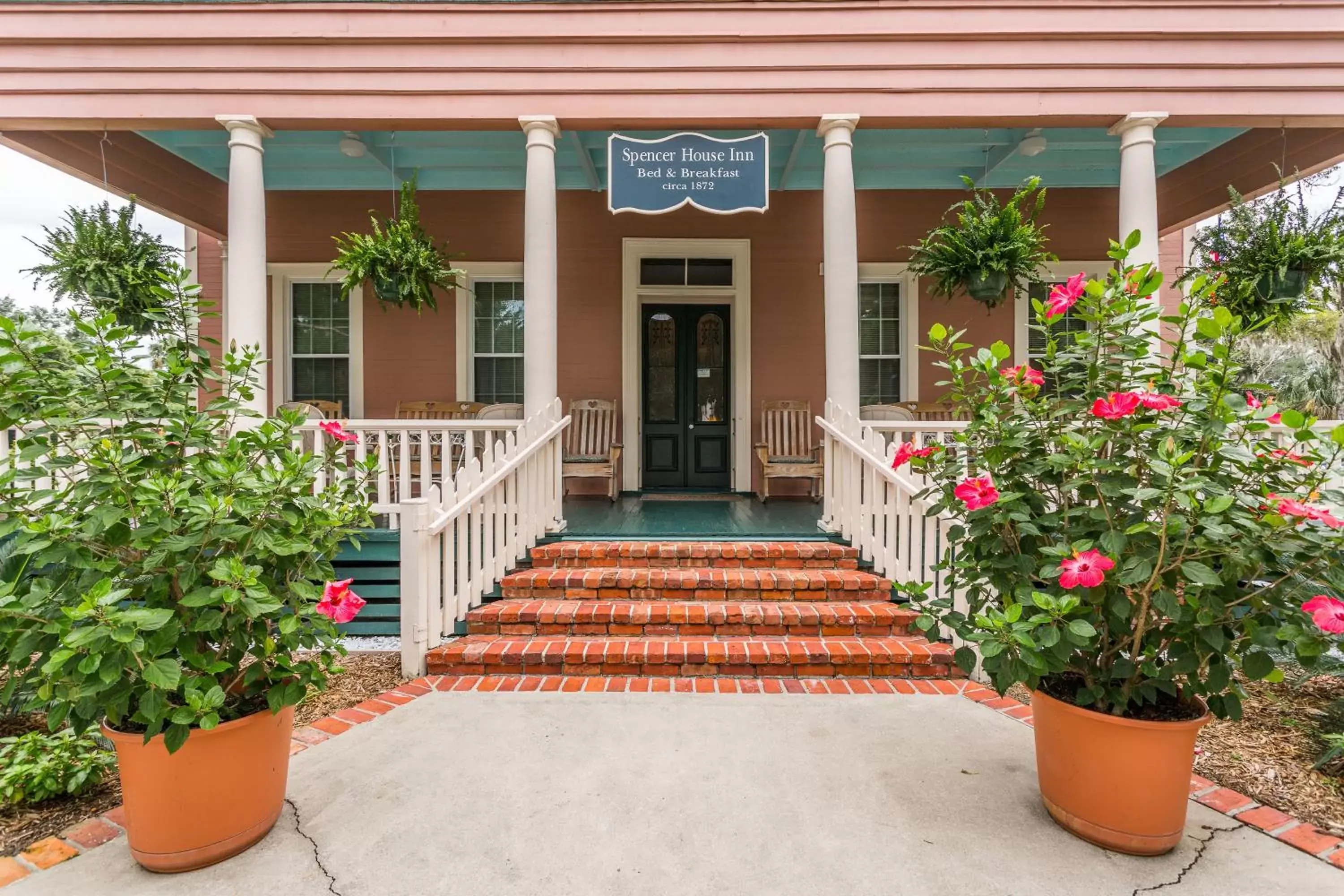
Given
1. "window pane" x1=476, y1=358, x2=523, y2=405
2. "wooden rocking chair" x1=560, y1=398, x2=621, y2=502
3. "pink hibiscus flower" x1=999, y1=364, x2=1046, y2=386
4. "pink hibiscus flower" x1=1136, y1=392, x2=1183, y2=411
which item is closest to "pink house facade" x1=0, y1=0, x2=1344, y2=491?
"wooden rocking chair" x1=560, y1=398, x2=621, y2=502

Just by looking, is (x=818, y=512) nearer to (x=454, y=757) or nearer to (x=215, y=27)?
(x=454, y=757)

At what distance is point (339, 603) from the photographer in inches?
73.3

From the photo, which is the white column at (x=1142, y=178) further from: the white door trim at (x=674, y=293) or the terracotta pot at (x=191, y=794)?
the terracotta pot at (x=191, y=794)

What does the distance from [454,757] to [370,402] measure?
15.9 feet

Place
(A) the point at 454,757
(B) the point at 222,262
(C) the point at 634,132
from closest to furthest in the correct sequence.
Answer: (A) the point at 454,757 < (C) the point at 634,132 < (B) the point at 222,262

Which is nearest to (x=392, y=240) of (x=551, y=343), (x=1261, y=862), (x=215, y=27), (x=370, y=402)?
(x=551, y=343)

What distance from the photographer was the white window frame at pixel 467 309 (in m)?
6.31

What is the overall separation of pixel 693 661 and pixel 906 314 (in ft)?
15.2

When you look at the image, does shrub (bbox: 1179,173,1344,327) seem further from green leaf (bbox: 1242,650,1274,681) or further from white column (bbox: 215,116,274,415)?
white column (bbox: 215,116,274,415)

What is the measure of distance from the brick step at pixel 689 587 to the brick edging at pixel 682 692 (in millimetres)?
575

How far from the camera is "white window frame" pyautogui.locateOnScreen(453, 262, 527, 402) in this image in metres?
6.31

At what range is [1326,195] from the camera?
445 cm

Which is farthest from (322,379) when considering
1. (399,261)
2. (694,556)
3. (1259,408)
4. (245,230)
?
(1259,408)

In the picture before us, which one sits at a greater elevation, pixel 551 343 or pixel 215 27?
pixel 215 27
